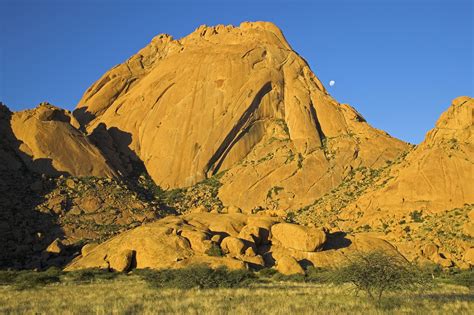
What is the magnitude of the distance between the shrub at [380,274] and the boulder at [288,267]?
18969 millimetres

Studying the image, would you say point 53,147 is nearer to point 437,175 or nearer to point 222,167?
point 222,167

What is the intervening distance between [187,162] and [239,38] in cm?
3290

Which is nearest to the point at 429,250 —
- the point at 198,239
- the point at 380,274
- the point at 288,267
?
the point at 288,267

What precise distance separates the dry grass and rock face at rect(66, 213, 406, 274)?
17077 millimetres

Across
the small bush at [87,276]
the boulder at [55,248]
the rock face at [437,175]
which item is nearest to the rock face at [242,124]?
the rock face at [437,175]

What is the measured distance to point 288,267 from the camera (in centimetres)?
4828

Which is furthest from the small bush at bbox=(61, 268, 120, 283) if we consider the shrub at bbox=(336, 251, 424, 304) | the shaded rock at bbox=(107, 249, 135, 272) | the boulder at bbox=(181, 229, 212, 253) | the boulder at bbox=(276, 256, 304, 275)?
the shrub at bbox=(336, 251, 424, 304)

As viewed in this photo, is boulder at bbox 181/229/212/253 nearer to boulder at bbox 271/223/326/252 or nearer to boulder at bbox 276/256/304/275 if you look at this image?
boulder at bbox 276/256/304/275

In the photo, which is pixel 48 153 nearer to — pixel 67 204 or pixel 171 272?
pixel 67 204

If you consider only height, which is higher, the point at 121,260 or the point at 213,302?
the point at 121,260

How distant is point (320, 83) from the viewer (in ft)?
372

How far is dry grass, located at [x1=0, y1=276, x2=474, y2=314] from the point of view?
74.7ft

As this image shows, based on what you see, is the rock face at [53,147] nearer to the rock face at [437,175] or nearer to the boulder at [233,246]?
the boulder at [233,246]

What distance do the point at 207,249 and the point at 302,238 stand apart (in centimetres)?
1009
